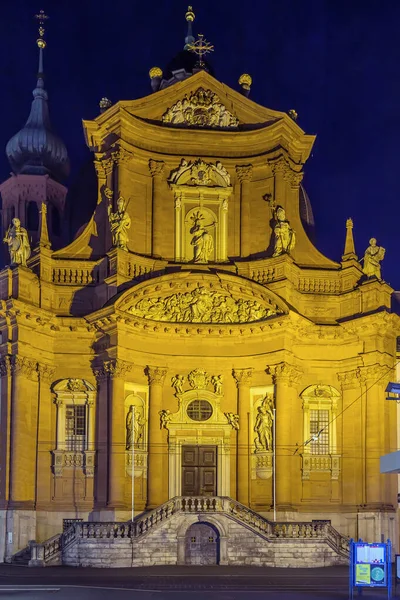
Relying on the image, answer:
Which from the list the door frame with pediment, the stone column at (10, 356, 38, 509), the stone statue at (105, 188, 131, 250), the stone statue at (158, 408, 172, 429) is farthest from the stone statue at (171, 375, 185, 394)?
the stone statue at (105, 188, 131, 250)

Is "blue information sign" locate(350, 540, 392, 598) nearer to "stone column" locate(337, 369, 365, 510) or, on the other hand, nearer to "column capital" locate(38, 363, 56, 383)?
"stone column" locate(337, 369, 365, 510)

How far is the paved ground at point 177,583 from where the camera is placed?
26.5 meters

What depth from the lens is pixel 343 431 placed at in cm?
4262

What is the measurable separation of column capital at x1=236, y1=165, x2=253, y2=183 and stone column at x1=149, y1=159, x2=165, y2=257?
131 inches

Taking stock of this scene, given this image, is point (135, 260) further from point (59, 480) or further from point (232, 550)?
→ point (232, 550)

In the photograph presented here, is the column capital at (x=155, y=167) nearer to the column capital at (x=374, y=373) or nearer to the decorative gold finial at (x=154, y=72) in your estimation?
the decorative gold finial at (x=154, y=72)

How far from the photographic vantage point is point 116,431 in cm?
4062

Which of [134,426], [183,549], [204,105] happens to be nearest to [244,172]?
[204,105]

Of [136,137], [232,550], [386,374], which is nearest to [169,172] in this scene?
[136,137]

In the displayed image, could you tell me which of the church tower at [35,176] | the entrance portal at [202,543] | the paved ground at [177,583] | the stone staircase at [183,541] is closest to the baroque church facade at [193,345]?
the stone staircase at [183,541]

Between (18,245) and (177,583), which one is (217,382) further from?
(177,583)

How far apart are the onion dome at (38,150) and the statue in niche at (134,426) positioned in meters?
17.4

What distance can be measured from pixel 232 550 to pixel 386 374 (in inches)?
402

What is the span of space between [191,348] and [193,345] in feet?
0.49
